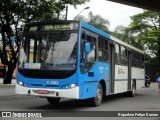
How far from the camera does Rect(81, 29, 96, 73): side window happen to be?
12.3 m

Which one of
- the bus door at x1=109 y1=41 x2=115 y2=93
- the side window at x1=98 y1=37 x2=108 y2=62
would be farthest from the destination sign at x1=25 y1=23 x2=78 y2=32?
the bus door at x1=109 y1=41 x2=115 y2=93

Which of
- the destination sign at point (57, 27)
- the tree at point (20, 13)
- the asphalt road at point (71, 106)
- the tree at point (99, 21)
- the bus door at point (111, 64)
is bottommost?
the asphalt road at point (71, 106)

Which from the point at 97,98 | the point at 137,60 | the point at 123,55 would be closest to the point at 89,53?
the point at 97,98

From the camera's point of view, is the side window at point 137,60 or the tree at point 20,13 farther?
the tree at point 20,13

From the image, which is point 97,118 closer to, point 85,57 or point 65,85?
point 65,85

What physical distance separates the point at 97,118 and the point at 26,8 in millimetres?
19549

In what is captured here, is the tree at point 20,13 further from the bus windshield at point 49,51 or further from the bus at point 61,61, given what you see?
the bus windshield at point 49,51

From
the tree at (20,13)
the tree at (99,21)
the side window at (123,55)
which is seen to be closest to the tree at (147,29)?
the tree at (99,21)

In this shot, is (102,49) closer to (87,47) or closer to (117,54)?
(87,47)

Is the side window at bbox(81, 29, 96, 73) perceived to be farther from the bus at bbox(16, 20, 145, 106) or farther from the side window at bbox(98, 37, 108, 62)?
the side window at bbox(98, 37, 108, 62)

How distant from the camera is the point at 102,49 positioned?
47.4ft

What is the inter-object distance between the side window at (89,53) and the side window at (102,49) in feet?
2.03

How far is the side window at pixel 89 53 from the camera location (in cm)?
1232

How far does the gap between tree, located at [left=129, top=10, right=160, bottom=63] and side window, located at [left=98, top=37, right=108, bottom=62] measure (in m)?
40.1
